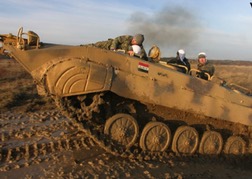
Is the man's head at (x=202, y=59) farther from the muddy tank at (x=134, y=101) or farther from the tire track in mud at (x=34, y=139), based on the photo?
the tire track in mud at (x=34, y=139)

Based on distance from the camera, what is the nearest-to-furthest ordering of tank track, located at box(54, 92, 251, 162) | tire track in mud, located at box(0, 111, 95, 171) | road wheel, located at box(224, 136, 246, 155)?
tank track, located at box(54, 92, 251, 162)
tire track in mud, located at box(0, 111, 95, 171)
road wheel, located at box(224, 136, 246, 155)

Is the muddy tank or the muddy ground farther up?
the muddy tank

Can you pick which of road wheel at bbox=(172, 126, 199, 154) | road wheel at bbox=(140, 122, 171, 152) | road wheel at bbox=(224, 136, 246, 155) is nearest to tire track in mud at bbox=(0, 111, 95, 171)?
road wheel at bbox=(140, 122, 171, 152)

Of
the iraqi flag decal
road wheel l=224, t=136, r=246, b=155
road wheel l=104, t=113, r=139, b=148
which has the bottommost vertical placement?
road wheel l=224, t=136, r=246, b=155

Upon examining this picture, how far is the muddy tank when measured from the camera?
23.2ft

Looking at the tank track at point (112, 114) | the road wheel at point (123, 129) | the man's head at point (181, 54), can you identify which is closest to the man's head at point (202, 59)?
the man's head at point (181, 54)

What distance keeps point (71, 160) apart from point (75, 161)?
133 millimetres

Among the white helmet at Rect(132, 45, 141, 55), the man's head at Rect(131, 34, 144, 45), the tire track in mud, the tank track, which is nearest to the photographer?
the tank track

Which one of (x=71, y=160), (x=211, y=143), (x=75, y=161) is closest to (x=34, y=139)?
(x=71, y=160)

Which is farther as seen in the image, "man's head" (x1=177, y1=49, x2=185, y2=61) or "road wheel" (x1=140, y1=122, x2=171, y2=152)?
"man's head" (x1=177, y1=49, x2=185, y2=61)

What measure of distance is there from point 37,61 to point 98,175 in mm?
2390

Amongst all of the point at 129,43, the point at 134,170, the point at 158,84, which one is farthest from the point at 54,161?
the point at 129,43

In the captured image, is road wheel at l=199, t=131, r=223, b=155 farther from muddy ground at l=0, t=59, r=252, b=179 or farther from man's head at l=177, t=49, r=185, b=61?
man's head at l=177, t=49, r=185, b=61

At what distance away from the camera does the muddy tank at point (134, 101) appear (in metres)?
7.07
